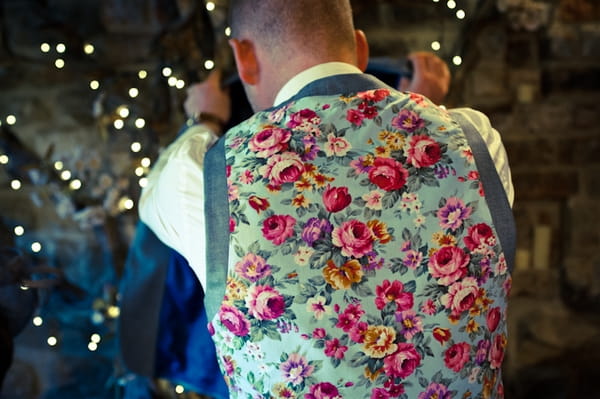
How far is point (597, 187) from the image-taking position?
2150 mm

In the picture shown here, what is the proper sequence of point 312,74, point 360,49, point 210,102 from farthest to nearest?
point 210,102, point 360,49, point 312,74

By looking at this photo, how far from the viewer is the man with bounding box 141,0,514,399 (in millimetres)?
1033

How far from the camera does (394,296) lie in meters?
1.04

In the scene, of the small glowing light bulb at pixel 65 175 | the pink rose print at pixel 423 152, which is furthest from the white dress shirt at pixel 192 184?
the small glowing light bulb at pixel 65 175

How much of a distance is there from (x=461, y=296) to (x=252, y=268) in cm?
33

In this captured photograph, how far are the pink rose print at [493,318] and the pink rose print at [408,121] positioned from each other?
0.32 meters

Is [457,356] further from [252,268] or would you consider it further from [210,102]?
[210,102]

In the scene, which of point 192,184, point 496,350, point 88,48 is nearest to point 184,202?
point 192,184

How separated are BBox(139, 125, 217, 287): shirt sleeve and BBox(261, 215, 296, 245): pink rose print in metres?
0.11

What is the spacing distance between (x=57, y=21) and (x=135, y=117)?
0.35 m

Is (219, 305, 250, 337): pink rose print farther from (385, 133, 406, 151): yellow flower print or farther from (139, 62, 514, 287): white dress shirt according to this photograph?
(385, 133, 406, 151): yellow flower print

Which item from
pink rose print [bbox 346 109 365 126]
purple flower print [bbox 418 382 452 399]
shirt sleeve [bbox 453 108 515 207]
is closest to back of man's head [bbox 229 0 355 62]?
pink rose print [bbox 346 109 365 126]

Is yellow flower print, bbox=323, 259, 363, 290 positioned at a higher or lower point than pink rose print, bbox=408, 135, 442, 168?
lower

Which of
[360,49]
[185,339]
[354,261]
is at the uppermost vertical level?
[360,49]
